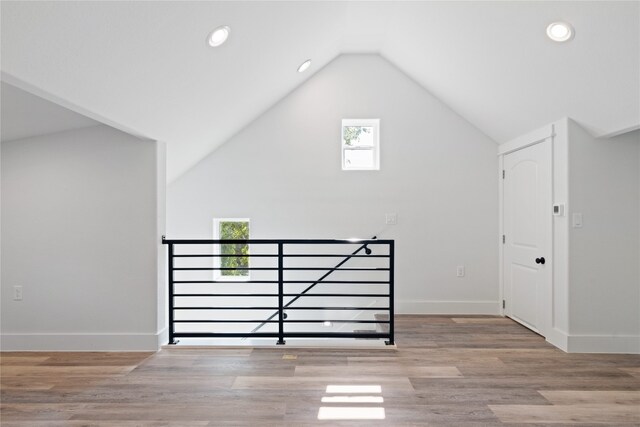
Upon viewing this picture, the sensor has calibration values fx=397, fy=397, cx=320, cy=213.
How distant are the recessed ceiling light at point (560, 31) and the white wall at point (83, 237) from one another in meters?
3.25

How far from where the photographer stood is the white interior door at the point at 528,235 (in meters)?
3.81

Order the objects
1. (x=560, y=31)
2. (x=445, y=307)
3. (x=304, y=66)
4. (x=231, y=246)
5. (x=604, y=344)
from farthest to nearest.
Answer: (x=231, y=246) → (x=445, y=307) → (x=304, y=66) → (x=604, y=344) → (x=560, y=31)

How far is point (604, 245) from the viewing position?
3.46 meters

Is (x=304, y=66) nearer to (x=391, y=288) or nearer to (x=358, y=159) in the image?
(x=358, y=159)

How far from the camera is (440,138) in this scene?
191 inches

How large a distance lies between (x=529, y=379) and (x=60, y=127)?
4286 mm

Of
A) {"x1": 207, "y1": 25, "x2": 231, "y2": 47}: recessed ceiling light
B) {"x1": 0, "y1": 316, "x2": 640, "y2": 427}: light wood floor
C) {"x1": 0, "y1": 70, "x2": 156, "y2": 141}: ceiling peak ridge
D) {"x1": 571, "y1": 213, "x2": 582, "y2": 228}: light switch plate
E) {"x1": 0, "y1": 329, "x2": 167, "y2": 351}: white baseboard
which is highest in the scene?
{"x1": 207, "y1": 25, "x2": 231, "y2": 47}: recessed ceiling light

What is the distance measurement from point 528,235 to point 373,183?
178 cm

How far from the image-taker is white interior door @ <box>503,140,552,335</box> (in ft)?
12.5

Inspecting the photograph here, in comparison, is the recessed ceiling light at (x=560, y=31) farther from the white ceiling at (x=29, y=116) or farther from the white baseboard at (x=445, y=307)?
the white ceiling at (x=29, y=116)

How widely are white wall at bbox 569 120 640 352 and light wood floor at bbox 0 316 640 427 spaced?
9.5 inches

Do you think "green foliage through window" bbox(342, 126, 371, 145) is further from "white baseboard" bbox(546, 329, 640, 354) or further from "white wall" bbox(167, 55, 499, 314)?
"white baseboard" bbox(546, 329, 640, 354)

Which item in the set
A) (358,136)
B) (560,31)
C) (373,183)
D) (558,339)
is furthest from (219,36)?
(558,339)

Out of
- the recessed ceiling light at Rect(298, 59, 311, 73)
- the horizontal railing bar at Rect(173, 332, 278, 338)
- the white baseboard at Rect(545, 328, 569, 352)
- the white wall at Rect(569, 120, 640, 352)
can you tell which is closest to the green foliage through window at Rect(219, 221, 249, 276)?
the horizontal railing bar at Rect(173, 332, 278, 338)
